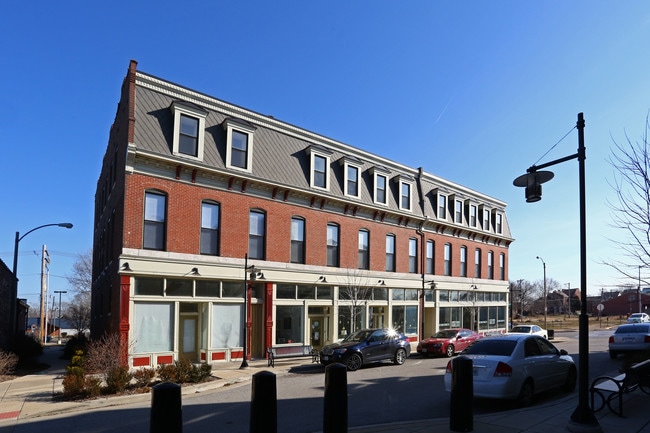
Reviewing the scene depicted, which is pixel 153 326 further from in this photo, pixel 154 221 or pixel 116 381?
pixel 116 381

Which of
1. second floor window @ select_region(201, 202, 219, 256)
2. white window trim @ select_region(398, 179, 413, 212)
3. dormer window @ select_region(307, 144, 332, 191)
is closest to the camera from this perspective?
second floor window @ select_region(201, 202, 219, 256)

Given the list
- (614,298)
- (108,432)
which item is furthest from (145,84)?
(614,298)

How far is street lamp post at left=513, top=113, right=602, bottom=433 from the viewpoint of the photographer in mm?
8047

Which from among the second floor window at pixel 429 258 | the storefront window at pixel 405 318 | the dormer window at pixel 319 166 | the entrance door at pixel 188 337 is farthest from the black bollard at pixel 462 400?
the second floor window at pixel 429 258

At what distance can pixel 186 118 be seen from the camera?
66.2 ft

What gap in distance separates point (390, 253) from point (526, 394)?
1883 cm

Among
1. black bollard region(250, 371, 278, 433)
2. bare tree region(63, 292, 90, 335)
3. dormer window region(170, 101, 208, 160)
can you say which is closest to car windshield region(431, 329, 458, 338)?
dormer window region(170, 101, 208, 160)

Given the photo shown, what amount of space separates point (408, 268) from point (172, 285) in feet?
51.8

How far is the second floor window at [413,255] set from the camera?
102 feet

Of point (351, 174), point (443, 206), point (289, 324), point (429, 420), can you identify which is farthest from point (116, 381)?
point (443, 206)

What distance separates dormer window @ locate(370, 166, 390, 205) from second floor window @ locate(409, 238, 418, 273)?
3.74m

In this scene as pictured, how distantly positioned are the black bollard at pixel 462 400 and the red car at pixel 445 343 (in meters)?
16.3

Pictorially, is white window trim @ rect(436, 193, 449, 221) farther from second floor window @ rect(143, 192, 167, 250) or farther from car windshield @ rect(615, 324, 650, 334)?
second floor window @ rect(143, 192, 167, 250)

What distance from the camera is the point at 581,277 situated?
27.3 feet
